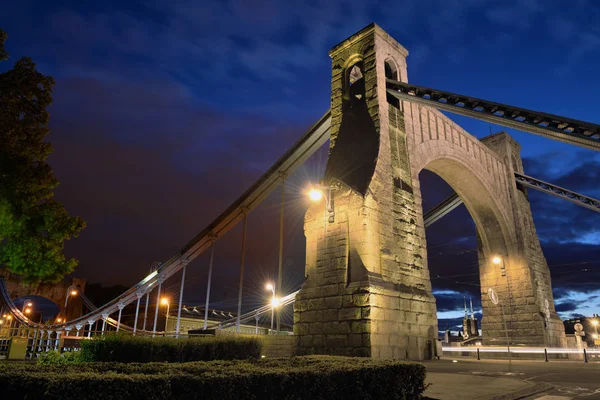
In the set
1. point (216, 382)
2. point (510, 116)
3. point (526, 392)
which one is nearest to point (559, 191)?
point (510, 116)

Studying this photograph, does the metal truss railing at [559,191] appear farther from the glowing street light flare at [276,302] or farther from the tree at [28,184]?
the tree at [28,184]

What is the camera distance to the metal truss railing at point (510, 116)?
1216 cm

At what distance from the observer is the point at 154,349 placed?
874 centimetres

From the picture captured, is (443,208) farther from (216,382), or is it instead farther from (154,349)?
(216,382)

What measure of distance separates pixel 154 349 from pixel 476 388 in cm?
669

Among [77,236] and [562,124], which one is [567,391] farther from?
[77,236]

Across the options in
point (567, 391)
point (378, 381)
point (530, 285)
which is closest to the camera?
point (378, 381)

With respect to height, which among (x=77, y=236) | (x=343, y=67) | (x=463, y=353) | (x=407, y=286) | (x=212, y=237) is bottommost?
(x=463, y=353)

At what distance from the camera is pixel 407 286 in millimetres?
14344

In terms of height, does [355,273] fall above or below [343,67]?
below

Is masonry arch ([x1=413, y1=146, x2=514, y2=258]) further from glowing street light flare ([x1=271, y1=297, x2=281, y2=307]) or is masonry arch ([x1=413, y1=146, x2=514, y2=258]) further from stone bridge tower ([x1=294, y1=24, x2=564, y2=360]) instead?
glowing street light flare ([x1=271, y1=297, x2=281, y2=307])

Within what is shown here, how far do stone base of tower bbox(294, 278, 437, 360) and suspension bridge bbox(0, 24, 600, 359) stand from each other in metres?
0.03

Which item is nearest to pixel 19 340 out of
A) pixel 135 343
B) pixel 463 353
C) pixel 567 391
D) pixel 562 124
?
pixel 135 343

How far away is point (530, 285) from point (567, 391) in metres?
18.8
